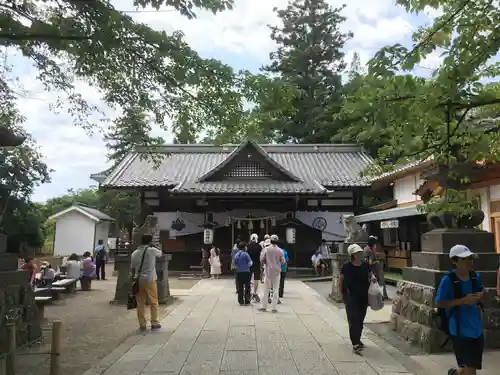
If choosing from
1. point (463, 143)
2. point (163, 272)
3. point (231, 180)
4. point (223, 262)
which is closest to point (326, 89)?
point (231, 180)

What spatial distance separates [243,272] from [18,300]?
540 centimetres

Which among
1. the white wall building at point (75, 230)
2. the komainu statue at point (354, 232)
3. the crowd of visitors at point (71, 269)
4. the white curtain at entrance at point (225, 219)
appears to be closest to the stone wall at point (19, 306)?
the crowd of visitors at point (71, 269)

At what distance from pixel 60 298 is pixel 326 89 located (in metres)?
28.2

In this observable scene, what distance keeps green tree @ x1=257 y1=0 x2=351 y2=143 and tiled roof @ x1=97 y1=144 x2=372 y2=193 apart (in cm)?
537

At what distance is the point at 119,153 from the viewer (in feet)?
120

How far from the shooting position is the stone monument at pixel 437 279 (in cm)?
643

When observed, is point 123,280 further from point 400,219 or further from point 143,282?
point 400,219

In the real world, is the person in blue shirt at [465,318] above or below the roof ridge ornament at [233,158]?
below

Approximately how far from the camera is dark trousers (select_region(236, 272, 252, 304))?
1115 cm

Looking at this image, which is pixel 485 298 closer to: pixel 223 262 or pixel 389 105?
pixel 389 105

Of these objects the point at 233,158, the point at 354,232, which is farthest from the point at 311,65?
the point at 354,232

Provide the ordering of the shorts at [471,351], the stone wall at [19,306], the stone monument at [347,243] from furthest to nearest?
the stone monument at [347,243] < the stone wall at [19,306] < the shorts at [471,351]

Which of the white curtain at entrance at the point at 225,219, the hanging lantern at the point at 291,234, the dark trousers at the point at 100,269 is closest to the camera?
the dark trousers at the point at 100,269

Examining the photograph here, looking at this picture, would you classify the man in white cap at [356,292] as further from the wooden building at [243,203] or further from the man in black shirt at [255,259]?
the wooden building at [243,203]
